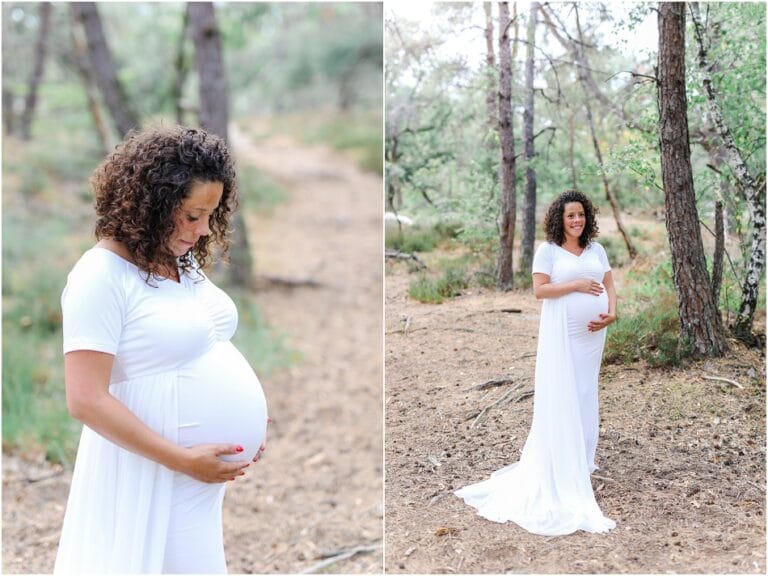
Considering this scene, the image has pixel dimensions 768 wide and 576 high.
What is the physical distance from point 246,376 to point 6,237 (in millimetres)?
6122

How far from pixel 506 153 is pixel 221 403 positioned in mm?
1404

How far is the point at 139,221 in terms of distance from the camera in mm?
1959

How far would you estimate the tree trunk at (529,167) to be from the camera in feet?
9.32

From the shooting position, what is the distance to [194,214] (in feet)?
6.66

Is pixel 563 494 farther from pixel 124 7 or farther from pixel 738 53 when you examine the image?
pixel 124 7

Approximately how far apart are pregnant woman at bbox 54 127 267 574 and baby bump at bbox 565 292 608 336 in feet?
3.92

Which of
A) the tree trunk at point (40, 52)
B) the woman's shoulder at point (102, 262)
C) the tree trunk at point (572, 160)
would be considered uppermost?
the tree trunk at point (40, 52)

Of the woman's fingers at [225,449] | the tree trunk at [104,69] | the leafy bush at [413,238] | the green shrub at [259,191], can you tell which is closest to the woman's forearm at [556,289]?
the leafy bush at [413,238]

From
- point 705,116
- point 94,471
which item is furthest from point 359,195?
point 94,471

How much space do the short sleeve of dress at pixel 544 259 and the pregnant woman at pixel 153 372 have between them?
1132 millimetres

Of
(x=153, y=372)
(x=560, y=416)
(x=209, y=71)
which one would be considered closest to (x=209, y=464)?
(x=153, y=372)

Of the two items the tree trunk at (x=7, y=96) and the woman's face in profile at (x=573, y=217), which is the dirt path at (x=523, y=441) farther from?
the tree trunk at (x=7, y=96)

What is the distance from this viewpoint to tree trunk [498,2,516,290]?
113 inches

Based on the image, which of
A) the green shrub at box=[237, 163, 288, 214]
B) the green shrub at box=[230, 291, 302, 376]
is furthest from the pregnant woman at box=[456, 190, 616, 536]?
the green shrub at box=[237, 163, 288, 214]
